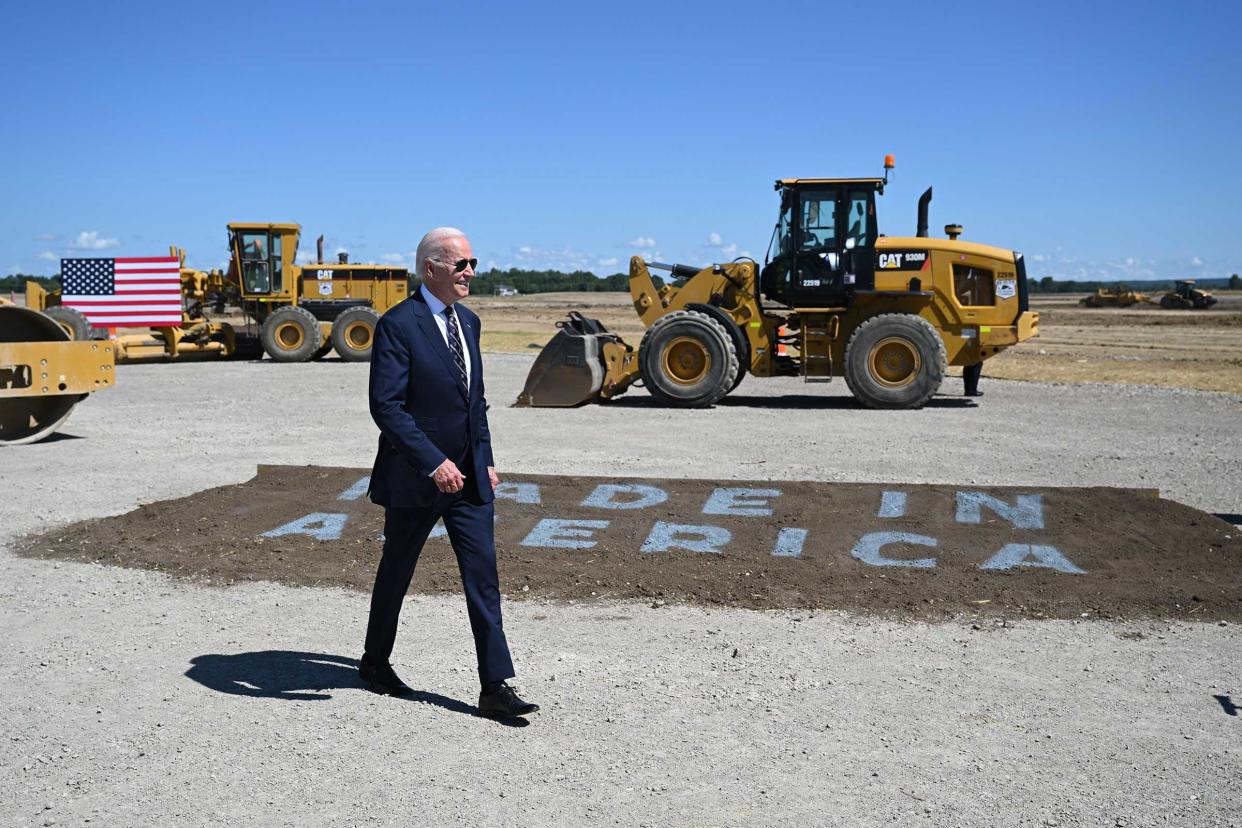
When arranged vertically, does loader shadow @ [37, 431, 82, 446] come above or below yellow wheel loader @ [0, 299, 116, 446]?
below

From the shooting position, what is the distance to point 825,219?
60.3 feet

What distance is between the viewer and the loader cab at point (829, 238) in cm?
1822

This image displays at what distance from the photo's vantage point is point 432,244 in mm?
5207

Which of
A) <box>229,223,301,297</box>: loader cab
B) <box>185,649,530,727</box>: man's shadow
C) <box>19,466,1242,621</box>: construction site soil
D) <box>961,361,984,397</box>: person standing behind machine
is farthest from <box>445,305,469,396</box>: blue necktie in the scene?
<box>229,223,301,297</box>: loader cab

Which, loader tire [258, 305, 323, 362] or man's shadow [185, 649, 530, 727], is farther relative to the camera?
loader tire [258, 305, 323, 362]

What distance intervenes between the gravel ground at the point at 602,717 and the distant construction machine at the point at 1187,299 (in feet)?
221

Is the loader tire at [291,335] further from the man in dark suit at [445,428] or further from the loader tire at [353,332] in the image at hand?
the man in dark suit at [445,428]

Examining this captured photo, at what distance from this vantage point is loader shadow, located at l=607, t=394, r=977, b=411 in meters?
18.7

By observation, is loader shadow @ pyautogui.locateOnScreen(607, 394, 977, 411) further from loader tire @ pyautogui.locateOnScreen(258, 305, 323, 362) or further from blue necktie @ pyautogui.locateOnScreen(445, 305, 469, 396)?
blue necktie @ pyautogui.locateOnScreen(445, 305, 469, 396)

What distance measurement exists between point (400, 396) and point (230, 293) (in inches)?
1029

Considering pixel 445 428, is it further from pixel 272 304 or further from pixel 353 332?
pixel 272 304

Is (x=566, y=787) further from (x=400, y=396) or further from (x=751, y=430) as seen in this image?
(x=751, y=430)

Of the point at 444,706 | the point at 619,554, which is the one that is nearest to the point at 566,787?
the point at 444,706

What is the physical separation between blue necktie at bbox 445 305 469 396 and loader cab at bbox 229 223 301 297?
24.8 meters
